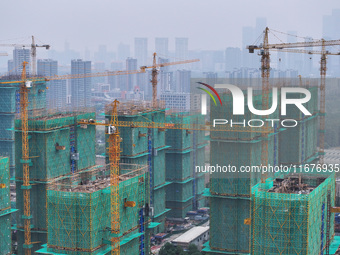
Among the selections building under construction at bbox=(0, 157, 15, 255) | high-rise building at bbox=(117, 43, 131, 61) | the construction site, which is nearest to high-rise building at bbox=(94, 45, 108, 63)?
high-rise building at bbox=(117, 43, 131, 61)

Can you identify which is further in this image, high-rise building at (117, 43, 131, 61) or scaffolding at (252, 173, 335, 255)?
high-rise building at (117, 43, 131, 61)

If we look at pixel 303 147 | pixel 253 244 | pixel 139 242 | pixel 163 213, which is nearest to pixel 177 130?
pixel 163 213

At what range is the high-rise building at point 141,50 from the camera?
46381 mm

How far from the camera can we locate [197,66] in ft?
149

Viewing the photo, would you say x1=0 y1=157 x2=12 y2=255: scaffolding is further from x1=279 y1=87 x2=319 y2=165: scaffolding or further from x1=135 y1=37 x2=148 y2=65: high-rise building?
x1=135 y1=37 x2=148 y2=65: high-rise building

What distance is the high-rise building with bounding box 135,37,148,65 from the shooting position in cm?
4638

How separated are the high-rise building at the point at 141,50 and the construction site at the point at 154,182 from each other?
2352cm

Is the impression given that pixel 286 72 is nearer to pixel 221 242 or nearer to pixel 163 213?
pixel 163 213

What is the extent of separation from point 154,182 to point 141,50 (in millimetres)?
29130

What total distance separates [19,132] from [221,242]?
522 cm

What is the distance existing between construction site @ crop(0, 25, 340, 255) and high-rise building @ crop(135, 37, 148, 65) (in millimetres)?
23525

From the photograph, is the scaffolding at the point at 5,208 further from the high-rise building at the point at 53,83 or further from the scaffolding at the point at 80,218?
the high-rise building at the point at 53,83

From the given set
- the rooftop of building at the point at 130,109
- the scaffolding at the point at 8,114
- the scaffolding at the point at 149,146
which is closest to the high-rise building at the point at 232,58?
the scaffolding at the point at 8,114

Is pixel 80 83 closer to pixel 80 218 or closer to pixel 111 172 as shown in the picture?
pixel 111 172
